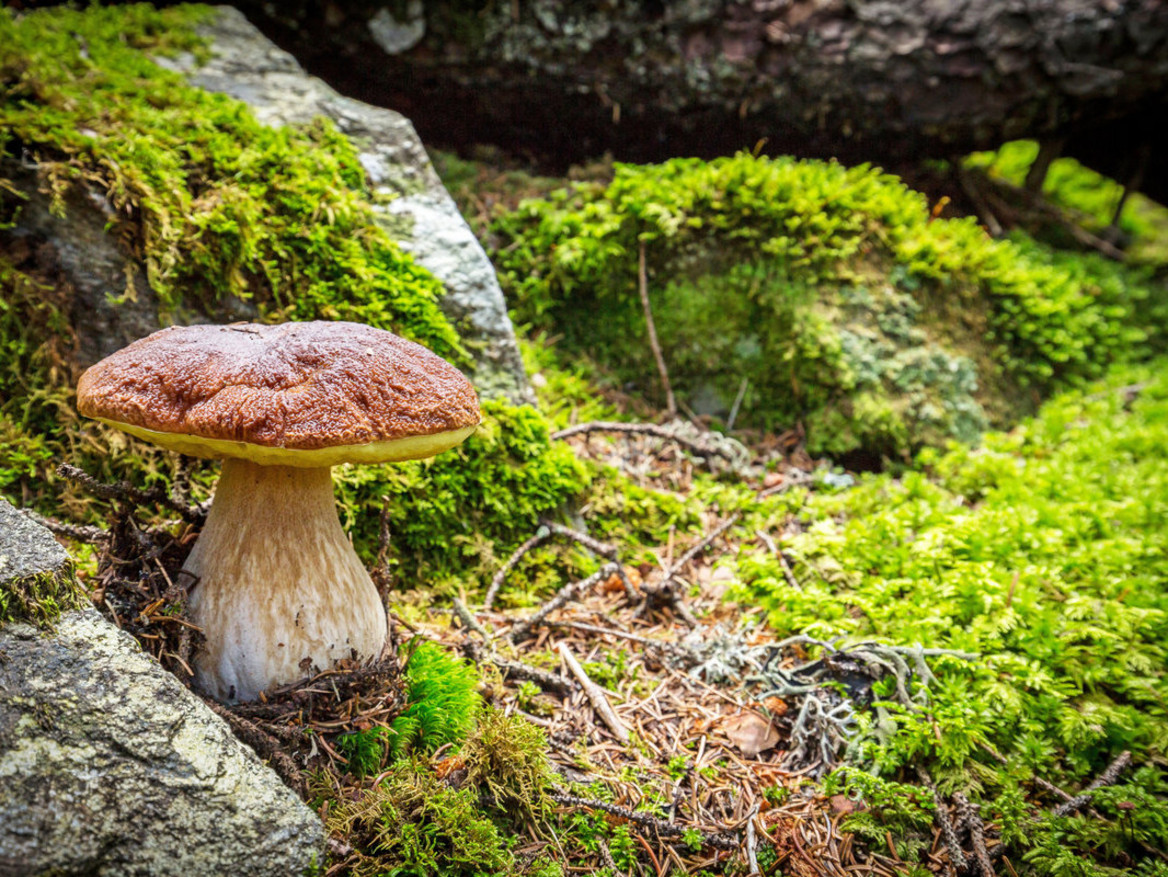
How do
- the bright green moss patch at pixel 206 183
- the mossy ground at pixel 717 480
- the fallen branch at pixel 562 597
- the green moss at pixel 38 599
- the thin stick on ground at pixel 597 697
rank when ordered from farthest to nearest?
1. the bright green moss patch at pixel 206 183
2. the fallen branch at pixel 562 597
3. the thin stick on ground at pixel 597 697
4. the mossy ground at pixel 717 480
5. the green moss at pixel 38 599

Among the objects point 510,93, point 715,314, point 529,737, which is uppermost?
point 510,93

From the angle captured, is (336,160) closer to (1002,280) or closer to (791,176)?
(791,176)

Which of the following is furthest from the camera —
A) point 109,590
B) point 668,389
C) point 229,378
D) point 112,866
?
point 668,389

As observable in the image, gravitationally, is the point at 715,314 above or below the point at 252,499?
above

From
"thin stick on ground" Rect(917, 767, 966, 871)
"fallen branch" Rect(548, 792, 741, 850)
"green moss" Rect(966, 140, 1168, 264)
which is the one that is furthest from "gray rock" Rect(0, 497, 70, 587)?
"green moss" Rect(966, 140, 1168, 264)

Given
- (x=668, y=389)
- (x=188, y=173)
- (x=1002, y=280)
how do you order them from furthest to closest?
(x=1002, y=280)
(x=668, y=389)
(x=188, y=173)

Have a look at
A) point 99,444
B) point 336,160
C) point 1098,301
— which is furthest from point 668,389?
point 1098,301

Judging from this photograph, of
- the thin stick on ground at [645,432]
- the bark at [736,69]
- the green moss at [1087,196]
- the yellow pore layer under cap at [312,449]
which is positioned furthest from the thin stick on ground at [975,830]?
the green moss at [1087,196]

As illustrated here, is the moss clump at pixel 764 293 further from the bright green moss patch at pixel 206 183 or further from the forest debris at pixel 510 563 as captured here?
the forest debris at pixel 510 563
